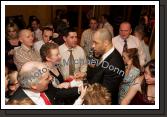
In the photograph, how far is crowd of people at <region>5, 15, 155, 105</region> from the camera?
150 inches

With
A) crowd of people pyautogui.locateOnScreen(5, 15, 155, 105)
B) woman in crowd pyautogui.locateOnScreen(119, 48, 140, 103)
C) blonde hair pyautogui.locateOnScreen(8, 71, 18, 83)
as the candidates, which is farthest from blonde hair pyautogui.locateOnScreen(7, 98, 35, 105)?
woman in crowd pyautogui.locateOnScreen(119, 48, 140, 103)

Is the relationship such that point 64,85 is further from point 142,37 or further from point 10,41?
point 142,37

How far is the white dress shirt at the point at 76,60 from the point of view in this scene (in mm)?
3856

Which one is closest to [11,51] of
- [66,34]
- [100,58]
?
[66,34]

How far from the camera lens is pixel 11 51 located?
383 centimetres

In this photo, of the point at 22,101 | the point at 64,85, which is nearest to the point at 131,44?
the point at 64,85

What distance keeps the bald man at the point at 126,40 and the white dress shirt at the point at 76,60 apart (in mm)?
261

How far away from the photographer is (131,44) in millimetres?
3893

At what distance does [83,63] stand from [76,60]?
0.19ft

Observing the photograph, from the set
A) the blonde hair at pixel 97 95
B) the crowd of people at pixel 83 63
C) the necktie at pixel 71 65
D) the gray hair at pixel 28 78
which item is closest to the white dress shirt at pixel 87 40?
the crowd of people at pixel 83 63

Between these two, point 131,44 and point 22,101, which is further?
point 131,44

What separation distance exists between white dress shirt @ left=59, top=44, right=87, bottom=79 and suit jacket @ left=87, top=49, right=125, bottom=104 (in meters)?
0.07
